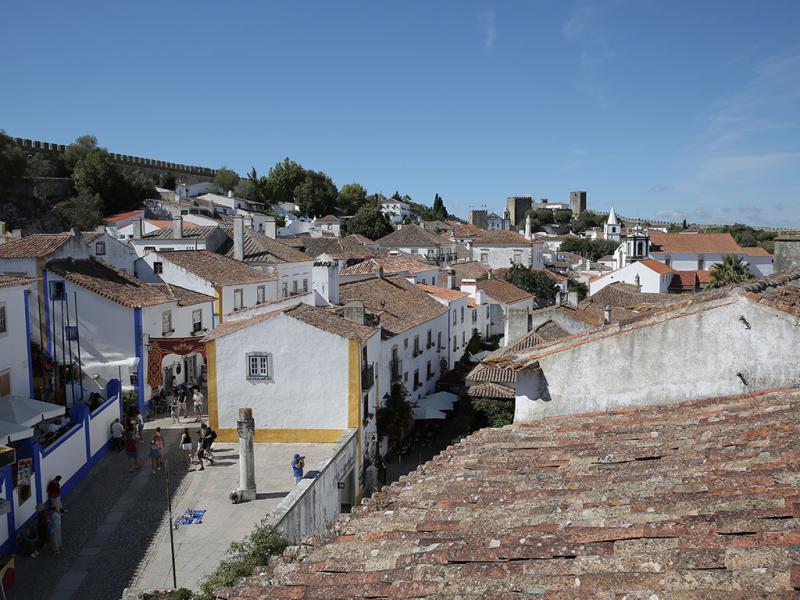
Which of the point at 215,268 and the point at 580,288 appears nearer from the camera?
the point at 215,268

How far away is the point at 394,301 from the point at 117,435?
48.6 ft

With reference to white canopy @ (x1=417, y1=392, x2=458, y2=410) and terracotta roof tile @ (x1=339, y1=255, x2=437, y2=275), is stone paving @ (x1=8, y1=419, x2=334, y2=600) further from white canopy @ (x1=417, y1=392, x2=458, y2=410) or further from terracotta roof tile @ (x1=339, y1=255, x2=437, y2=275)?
terracotta roof tile @ (x1=339, y1=255, x2=437, y2=275)

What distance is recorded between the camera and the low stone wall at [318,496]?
1362cm

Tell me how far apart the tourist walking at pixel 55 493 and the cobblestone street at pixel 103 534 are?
597 mm

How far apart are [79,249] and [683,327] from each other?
25.9m

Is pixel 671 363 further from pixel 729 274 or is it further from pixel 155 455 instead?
pixel 729 274

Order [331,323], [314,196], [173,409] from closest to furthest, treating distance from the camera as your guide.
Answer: [331,323] → [173,409] → [314,196]

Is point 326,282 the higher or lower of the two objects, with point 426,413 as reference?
higher

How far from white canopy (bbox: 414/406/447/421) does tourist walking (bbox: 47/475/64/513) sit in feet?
48.2

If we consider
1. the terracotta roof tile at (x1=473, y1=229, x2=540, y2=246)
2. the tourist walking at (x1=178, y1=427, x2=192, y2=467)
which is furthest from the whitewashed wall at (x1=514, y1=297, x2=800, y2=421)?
the terracotta roof tile at (x1=473, y1=229, x2=540, y2=246)

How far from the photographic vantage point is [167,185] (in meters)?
88.9

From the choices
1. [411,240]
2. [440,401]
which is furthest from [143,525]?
[411,240]

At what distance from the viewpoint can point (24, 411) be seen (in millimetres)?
18094

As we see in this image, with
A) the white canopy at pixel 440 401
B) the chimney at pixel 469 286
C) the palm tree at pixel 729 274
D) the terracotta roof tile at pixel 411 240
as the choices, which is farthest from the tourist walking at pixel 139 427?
the terracotta roof tile at pixel 411 240
